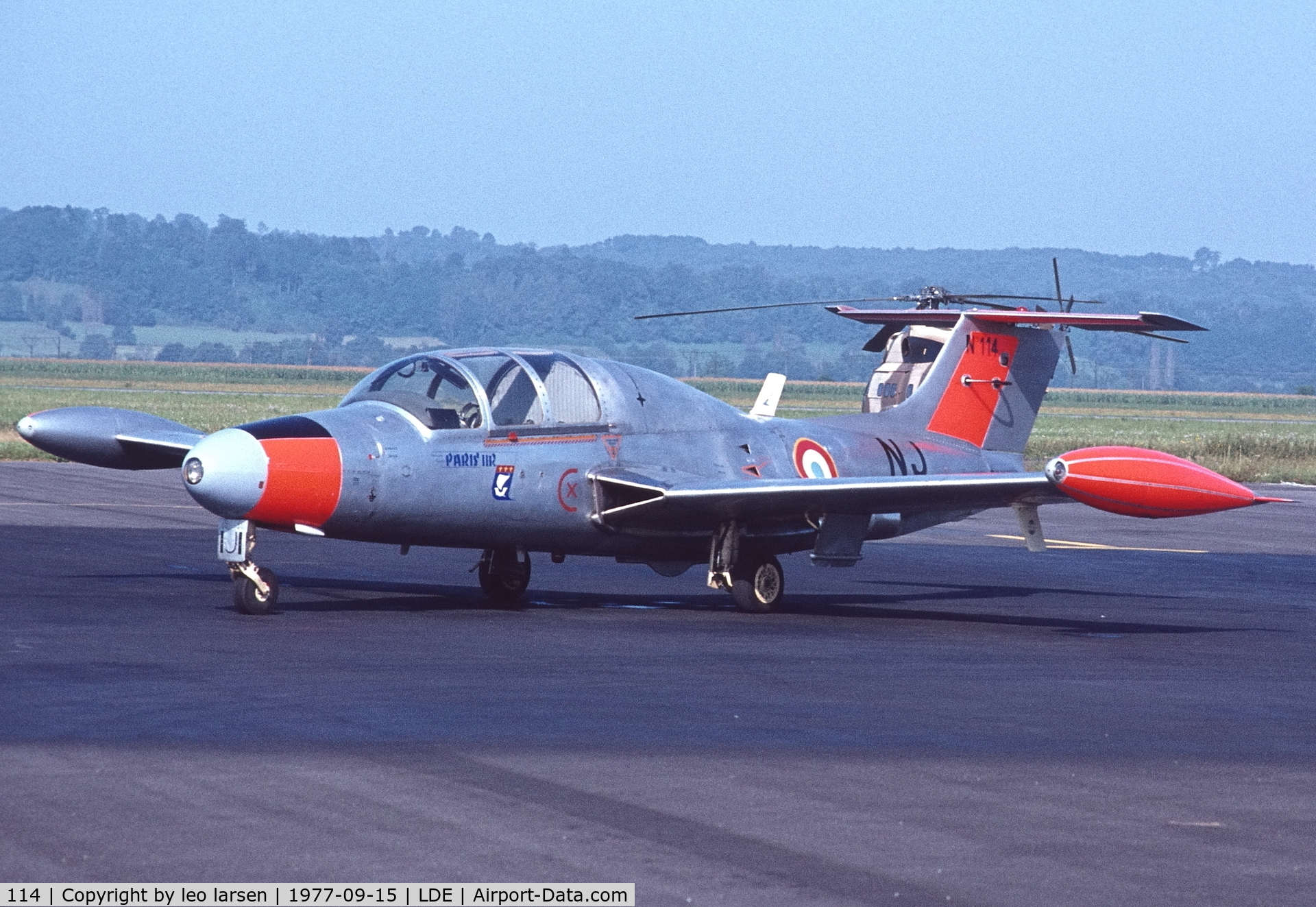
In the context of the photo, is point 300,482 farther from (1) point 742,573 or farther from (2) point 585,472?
(1) point 742,573

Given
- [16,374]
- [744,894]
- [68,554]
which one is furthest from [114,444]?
[16,374]

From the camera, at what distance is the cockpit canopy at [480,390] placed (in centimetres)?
1700

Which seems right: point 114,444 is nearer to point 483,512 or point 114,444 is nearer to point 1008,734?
point 483,512

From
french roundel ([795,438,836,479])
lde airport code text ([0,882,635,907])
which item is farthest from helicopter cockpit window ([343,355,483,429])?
lde airport code text ([0,882,635,907])

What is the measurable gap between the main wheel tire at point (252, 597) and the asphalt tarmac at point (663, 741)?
0.84 feet

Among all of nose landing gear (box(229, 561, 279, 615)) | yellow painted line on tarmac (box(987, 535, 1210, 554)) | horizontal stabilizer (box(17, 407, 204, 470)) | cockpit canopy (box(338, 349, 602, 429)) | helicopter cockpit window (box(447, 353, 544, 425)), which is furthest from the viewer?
yellow painted line on tarmac (box(987, 535, 1210, 554))

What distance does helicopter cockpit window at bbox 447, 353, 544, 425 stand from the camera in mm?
17172

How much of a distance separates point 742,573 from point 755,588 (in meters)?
0.20

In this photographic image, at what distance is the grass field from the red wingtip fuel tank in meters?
33.6

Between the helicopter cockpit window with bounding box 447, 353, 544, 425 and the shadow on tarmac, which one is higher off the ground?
the helicopter cockpit window with bounding box 447, 353, 544, 425

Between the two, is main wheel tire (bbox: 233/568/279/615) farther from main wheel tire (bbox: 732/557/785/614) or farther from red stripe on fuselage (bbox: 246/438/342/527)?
main wheel tire (bbox: 732/557/785/614)

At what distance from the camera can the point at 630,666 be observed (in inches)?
539

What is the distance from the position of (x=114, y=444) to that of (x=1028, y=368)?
10421 millimetres

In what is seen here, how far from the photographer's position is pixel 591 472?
17609mm
